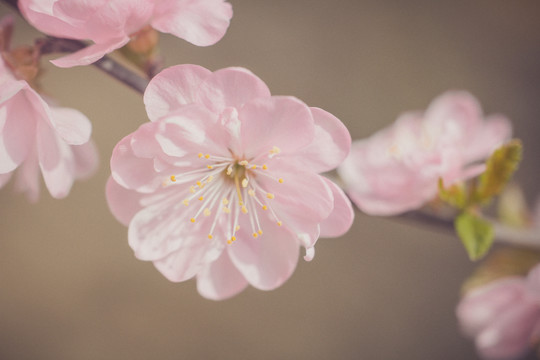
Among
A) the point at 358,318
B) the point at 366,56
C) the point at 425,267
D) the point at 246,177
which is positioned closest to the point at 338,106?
the point at 366,56

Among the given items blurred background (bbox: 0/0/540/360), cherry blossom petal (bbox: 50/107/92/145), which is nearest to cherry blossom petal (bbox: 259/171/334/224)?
cherry blossom petal (bbox: 50/107/92/145)

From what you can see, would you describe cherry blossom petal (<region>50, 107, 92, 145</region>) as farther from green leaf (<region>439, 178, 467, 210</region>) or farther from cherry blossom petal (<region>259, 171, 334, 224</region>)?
green leaf (<region>439, 178, 467, 210</region>)

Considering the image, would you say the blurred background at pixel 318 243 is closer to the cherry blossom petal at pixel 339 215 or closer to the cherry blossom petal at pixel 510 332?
the cherry blossom petal at pixel 510 332

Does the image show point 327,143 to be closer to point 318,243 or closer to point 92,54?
point 92,54

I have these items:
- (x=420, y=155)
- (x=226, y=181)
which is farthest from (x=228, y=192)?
(x=420, y=155)

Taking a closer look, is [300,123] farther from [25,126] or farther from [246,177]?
[25,126]

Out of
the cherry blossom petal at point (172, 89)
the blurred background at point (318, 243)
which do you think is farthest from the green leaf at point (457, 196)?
the blurred background at point (318, 243)
